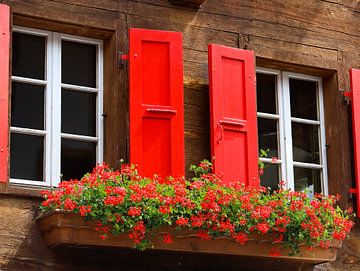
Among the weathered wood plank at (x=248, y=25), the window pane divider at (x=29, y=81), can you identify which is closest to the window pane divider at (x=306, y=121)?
the weathered wood plank at (x=248, y=25)

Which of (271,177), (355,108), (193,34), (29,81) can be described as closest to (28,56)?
(29,81)

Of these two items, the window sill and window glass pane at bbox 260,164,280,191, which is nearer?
the window sill

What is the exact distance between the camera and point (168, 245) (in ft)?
28.2

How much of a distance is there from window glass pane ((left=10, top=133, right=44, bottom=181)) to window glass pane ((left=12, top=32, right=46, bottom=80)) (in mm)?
541

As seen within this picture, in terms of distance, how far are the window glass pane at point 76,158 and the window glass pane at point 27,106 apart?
0.89 ft

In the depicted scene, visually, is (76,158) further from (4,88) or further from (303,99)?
(303,99)

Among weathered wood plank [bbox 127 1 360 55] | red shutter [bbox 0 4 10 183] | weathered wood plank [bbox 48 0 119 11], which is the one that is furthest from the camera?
weathered wood plank [bbox 127 1 360 55]

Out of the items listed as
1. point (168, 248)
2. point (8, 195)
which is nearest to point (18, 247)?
point (8, 195)

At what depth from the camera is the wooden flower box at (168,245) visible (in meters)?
8.34

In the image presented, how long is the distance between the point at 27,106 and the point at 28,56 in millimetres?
426

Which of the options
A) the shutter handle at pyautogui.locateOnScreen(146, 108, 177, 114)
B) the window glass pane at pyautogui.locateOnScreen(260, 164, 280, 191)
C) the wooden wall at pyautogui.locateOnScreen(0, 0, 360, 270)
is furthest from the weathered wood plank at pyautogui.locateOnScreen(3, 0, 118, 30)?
the window glass pane at pyautogui.locateOnScreen(260, 164, 280, 191)

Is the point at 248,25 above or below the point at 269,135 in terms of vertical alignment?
above

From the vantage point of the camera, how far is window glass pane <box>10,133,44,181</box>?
9000mm

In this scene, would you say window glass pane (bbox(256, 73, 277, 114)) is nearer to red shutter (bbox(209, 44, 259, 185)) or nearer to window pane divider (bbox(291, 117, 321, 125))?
window pane divider (bbox(291, 117, 321, 125))
